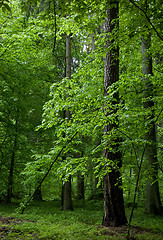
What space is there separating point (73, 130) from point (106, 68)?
81.4 inches

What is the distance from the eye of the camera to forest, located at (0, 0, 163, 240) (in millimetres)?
4020

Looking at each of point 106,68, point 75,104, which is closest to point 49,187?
point 75,104

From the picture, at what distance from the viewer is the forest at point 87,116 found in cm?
402

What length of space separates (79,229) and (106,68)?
4.50m

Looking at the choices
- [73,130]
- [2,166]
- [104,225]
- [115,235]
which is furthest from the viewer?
[2,166]

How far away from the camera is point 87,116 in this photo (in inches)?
202

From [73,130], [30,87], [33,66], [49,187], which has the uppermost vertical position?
[33,66]

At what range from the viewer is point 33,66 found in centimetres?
938

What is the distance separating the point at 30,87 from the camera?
972cm

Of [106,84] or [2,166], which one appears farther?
[2,166]

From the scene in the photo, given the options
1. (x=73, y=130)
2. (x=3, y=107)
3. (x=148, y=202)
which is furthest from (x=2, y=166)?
(x=148, y=202)

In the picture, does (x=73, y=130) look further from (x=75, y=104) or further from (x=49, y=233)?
(x=49, y=233)

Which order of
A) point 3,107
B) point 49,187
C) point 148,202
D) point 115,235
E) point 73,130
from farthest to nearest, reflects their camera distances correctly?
point 49,187 → point 3,107 → point 148,202 → point 73,130 → point 115,235

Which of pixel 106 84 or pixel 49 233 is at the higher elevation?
pixel 106 84
